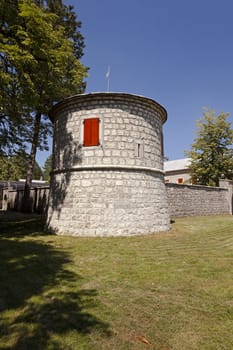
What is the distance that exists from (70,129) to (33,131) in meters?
7.04

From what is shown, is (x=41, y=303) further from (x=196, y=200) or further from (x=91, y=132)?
(x=196, y=200)

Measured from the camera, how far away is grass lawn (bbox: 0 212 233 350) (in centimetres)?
272

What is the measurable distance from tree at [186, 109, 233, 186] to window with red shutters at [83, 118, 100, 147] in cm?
1990

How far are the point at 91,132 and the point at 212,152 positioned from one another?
2146 cm

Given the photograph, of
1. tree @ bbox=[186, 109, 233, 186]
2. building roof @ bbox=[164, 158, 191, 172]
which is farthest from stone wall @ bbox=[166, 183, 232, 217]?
building roof @ bbox=[164, 158, 191, 172]

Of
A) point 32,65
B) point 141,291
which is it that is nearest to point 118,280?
point 141,291

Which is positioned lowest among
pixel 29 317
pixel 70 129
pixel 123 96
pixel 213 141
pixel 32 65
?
pixel 29 317

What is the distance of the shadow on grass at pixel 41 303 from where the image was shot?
276 cm

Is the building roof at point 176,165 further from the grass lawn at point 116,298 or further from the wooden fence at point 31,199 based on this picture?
the grass lawn at point 116,298

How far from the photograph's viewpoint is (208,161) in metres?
26.8

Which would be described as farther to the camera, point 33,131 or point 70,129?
point 33,131

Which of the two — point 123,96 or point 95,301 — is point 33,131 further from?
point 95,301

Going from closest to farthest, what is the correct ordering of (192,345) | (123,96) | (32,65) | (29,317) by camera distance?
(192,345), (29,317), (32,65), (123,96)

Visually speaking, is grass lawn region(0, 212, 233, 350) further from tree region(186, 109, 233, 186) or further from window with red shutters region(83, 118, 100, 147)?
tree region(186, 109, 233, 186)
